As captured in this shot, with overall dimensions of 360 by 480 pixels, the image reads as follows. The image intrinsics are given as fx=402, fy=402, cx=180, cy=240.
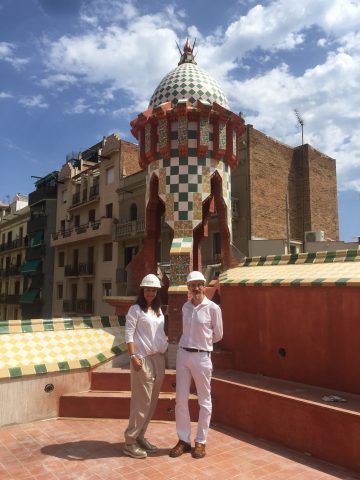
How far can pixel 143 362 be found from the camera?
15.1ft

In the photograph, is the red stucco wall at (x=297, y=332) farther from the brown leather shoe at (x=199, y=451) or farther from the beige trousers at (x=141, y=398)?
the beige trousers at (x=141, y=398)

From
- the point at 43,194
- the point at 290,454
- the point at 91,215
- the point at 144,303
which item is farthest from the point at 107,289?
the point at 290,454

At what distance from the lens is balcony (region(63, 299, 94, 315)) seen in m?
26.7

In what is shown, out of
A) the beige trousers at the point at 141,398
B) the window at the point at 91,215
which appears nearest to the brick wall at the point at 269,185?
the window at the point at 91,215

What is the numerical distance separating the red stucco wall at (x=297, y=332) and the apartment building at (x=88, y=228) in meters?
18.9

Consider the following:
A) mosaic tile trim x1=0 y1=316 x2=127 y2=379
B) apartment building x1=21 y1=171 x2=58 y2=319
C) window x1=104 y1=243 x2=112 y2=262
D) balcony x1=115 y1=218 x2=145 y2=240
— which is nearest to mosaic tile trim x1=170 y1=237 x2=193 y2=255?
mosaic tile trim x1=0 y1=316 x2=127 y2=379

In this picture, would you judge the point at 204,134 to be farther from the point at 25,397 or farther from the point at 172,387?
the point at 25,397

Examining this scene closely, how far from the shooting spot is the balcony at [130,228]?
23117 mm

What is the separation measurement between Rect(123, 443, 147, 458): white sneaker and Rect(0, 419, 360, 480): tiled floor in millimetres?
54

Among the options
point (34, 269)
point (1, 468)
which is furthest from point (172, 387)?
point (34, 269)

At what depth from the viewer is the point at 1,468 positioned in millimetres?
4219

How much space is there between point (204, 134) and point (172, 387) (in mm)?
4482

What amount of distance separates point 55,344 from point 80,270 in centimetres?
2240

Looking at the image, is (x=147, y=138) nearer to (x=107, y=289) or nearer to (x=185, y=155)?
(x=185, y=155)
